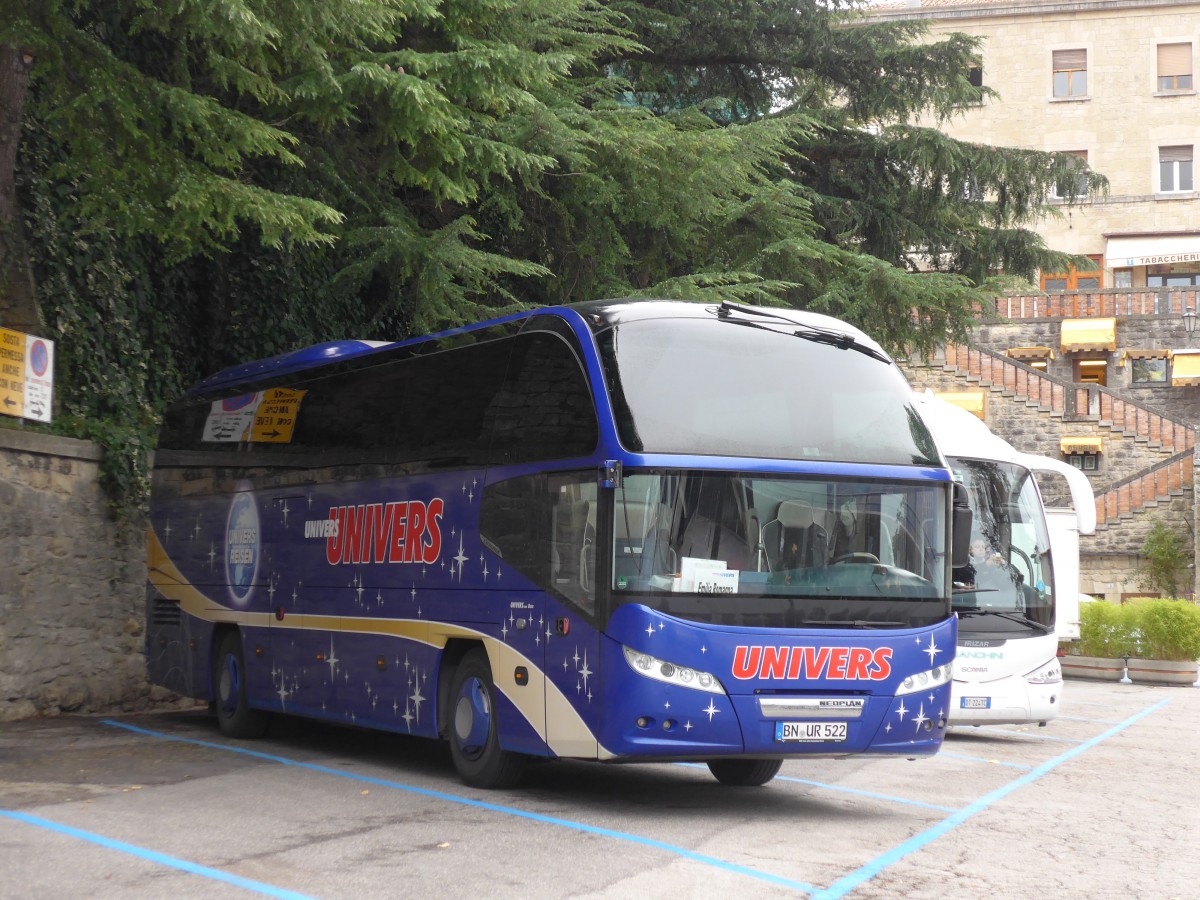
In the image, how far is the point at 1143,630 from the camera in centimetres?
2669

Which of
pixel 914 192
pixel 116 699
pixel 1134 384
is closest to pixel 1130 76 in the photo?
pixel 1134 384

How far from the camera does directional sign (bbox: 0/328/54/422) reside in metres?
14.9

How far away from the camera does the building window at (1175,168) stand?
180 feet

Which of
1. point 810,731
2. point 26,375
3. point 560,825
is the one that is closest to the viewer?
point 560,825

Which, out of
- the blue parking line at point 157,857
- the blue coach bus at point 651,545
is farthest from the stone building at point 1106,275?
the blue parking line at point 157,857

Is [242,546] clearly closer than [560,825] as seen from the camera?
No

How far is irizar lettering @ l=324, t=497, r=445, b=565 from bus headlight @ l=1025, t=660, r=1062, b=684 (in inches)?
288

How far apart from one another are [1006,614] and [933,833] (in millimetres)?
7319

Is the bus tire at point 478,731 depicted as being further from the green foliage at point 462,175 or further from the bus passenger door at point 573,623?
the green foliage at point 462,175

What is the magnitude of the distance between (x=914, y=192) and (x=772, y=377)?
1453cm

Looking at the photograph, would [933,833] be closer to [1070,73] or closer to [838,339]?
[838,339]

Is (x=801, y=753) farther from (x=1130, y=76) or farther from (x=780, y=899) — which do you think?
(x=1130, y=76)

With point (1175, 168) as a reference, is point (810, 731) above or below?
below

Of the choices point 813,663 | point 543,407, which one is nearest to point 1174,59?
point 543,407
